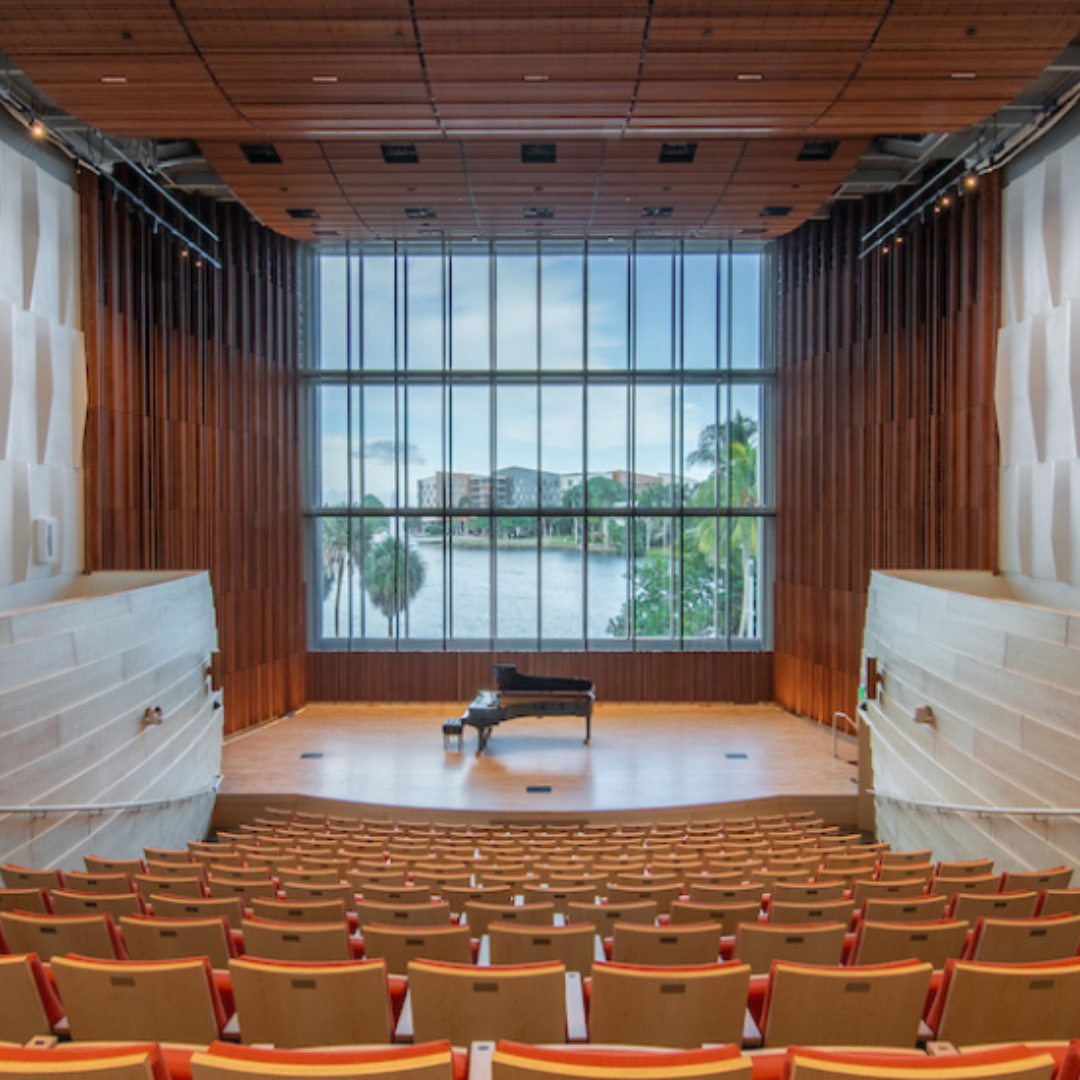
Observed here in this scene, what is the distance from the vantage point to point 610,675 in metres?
15.4

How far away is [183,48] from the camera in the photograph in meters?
6.96

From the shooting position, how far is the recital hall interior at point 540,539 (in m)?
2.36

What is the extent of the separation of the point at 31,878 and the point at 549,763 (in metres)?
7.65

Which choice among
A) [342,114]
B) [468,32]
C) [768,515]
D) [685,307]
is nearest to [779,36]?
[468,32]

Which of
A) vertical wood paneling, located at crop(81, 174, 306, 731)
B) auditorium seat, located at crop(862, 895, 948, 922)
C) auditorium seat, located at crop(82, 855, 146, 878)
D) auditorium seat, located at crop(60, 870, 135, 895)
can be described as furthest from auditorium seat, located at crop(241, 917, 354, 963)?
vertical wood paneling, located at crop(81, 174, 306, 731)

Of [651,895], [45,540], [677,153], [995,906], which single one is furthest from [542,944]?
[677,153]

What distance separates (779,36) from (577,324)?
879cm

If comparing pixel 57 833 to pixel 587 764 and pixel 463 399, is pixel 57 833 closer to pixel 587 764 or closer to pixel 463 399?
pixel 587 764

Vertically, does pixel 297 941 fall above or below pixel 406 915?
above

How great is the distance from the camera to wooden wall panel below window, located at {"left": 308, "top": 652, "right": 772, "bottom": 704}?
1533 cm

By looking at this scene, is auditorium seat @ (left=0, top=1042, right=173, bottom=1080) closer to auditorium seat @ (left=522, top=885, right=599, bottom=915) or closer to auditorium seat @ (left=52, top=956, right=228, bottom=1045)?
auditorium seat @ (left=52, top=956, right=228, bottom=1045)

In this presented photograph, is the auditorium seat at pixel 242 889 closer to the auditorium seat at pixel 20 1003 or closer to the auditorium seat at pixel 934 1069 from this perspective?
the auditorium seat at pixel 20 1003

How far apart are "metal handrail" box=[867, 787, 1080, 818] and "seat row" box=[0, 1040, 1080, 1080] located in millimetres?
4850

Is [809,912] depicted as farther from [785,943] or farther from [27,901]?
[27,901]
